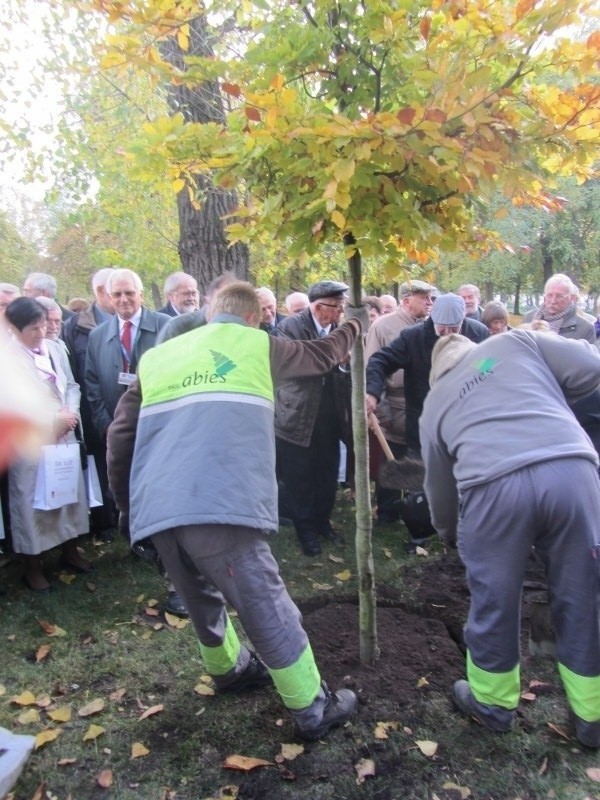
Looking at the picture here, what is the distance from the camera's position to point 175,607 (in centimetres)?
424

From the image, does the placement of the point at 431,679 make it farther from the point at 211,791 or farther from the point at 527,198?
the point at 527,198

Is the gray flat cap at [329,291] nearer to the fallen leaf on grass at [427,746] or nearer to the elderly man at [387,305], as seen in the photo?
the elderly man at [387,305]

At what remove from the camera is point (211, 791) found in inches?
105

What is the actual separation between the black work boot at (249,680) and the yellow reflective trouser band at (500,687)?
112 cm

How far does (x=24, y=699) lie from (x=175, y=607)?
111 centimetres

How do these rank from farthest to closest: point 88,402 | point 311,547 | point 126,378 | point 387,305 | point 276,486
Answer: point 387,305 < point 311,547 < point 88,402 < point 126,378 < point 276,486

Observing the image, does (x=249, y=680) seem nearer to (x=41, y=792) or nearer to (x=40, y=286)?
(x=41, y=792)

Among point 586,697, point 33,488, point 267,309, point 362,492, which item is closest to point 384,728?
point 586,697

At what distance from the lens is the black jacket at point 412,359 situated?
5.11 meters

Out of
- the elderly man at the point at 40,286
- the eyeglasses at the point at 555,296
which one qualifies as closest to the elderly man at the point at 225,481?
the elderly man at the point at 40,286

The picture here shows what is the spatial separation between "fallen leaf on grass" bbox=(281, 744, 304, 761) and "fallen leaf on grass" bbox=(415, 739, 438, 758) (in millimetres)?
526

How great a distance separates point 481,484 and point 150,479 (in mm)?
1416

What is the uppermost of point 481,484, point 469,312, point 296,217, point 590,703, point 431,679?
point 296,217

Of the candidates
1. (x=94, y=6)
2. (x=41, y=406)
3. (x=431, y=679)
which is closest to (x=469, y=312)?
(x=431, y=679)
